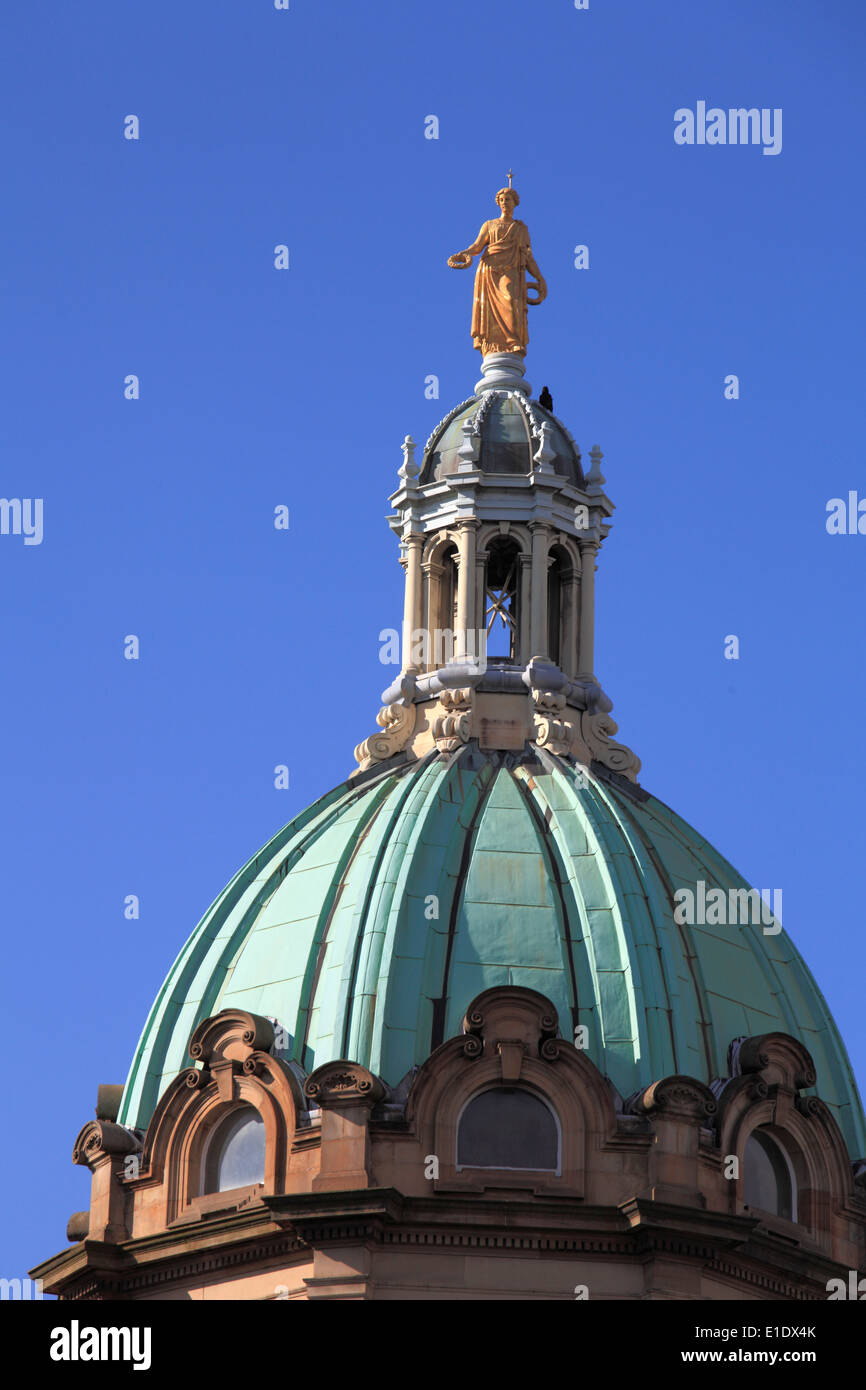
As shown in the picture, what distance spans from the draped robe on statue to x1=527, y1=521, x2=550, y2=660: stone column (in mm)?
6596

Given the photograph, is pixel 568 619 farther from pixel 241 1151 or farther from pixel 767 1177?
pixel 241 1151

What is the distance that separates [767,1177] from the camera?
7550 cm

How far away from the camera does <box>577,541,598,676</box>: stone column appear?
279ft

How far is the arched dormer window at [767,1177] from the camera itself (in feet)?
246

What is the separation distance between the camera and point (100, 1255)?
74875 millimetres

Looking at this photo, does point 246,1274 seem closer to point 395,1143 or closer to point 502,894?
point 395,1143

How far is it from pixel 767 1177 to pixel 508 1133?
19.9 feet

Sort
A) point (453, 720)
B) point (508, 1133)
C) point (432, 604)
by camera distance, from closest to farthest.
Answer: point (508, 1133), point (453, 720), point (432, 604)

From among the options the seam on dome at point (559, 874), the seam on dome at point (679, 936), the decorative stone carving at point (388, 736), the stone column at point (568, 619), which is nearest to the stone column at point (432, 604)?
the decorative stone carving at point (388, 736)

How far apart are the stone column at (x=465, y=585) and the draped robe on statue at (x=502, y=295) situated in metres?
6.52

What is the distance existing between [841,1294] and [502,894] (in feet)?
34.4

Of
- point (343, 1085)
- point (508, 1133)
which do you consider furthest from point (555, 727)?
point (343, 1085)

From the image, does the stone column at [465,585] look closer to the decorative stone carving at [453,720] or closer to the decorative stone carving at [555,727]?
the decorative stone carving at [453,720]

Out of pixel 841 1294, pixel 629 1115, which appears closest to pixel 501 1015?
pixel 629 1115
